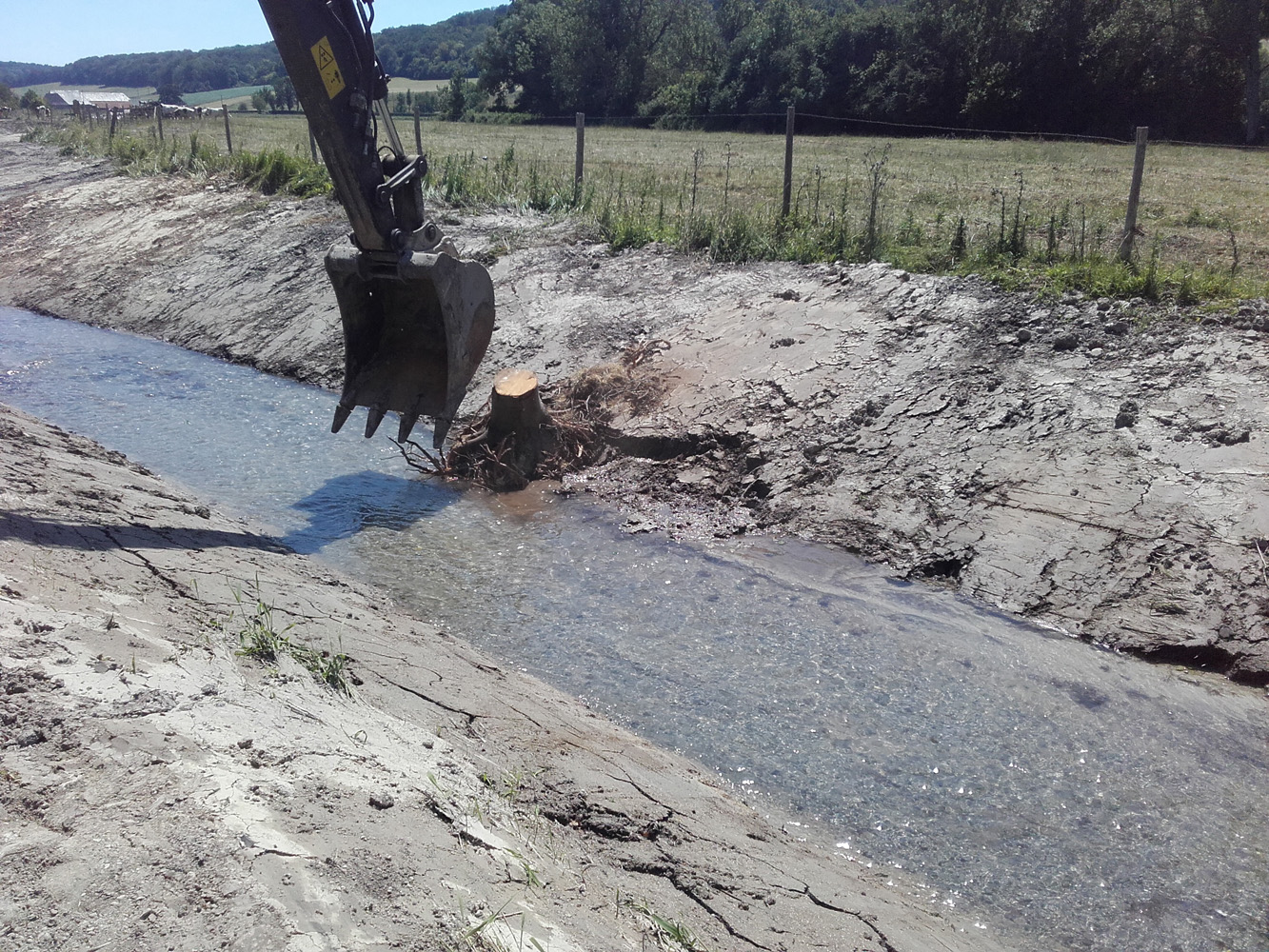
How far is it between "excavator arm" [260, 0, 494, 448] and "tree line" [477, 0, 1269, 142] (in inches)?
865

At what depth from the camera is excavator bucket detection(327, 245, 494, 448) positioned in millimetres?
7363

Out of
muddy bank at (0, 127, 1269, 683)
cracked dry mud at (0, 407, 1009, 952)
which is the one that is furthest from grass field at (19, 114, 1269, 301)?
cracked dry mud at (0, 407, 1009, 952)

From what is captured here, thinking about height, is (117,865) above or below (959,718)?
above

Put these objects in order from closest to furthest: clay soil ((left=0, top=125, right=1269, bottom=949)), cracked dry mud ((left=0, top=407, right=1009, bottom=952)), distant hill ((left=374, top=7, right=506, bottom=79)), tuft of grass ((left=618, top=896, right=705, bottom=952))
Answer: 1. cracked dry mud ((left=0, top=407, right=1009, bottom=952))
2. clay soil ((left=0, top=125, right=1269, bottom=949))
3. tuft of grass ((left=618, top=896, right=705, bottom=952))
4. distant hill ((left=374, top=7, right=506, bottom=79))

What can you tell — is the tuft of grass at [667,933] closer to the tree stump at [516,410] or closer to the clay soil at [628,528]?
the clay soil at [628,528]

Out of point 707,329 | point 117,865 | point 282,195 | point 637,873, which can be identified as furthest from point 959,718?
point 282,195

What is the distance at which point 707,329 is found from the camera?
34.2 ft

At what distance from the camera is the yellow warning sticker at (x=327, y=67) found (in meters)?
6.56

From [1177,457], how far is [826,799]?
4.05 m

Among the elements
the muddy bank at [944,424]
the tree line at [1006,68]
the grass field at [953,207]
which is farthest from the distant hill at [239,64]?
the muddy bank at [944,424]

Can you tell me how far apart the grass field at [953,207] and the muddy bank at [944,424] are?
0.58 meters

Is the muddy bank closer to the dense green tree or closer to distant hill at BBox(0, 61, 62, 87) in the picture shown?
the dense green tree

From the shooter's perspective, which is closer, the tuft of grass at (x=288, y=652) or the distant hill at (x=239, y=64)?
the tuft of grass at (x=288, y=652)

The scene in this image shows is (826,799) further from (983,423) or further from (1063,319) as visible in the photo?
(1063,319)
